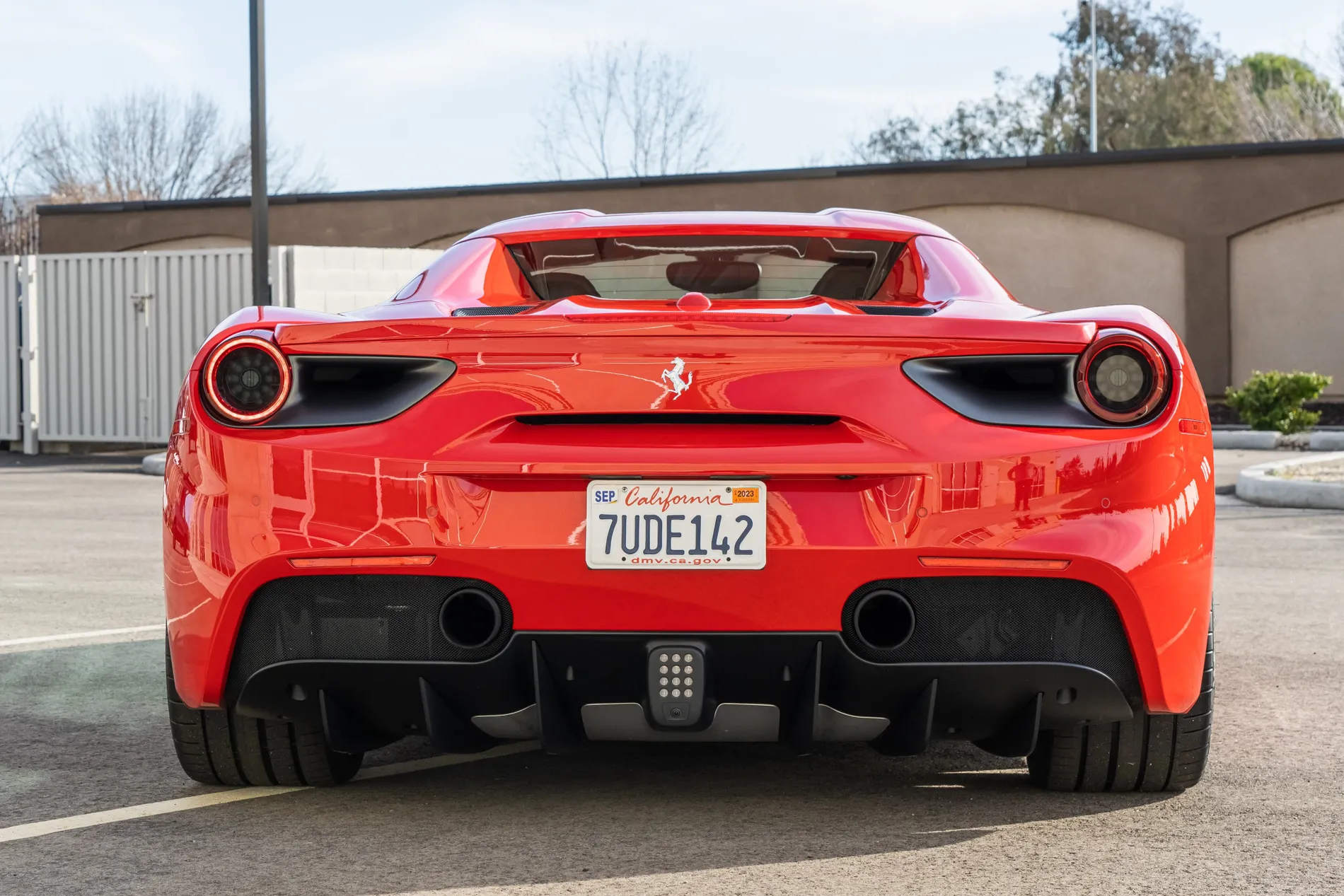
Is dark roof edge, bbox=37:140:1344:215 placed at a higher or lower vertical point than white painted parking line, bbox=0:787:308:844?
higher

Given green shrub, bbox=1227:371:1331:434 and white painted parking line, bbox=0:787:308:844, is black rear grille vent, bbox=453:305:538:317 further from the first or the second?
green shrub, bbox=1227:371:1331:434

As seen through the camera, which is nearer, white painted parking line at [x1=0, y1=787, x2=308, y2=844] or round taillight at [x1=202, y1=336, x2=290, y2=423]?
round taillight at [x1=202, y1=336, x2=290, y2=423]

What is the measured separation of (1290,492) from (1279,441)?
7665 millimetres

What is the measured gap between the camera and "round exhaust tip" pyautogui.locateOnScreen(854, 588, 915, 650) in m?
3.15

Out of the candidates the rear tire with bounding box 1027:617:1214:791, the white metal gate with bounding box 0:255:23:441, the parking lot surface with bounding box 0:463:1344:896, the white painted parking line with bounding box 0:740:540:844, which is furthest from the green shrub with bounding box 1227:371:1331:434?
the white painted parking line with bounding box 0:740:540:844

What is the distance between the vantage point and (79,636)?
623 cm

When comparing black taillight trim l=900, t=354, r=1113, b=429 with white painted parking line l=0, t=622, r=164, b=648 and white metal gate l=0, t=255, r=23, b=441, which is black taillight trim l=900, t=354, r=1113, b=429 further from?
white metal gate l=0, t=255, r=23, b=441

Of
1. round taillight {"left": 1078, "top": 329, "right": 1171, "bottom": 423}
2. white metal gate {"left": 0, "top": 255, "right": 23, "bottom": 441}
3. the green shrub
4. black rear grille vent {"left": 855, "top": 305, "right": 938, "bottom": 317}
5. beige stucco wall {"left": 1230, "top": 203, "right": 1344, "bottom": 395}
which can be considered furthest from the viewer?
beige stucco wall {"left": 1230, "top": 203, "right": 1344, "bottom": 395}

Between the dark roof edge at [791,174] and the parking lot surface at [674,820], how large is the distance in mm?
22557

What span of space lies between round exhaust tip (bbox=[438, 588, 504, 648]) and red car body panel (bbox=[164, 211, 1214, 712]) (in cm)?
8

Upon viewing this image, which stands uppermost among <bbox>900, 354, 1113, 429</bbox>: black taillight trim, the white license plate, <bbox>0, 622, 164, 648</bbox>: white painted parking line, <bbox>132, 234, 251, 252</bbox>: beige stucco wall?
<bbox>132, 234, 251, 252</bbox>: beige stucco wall

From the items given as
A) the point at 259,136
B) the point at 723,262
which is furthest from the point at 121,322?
the point at 723,262

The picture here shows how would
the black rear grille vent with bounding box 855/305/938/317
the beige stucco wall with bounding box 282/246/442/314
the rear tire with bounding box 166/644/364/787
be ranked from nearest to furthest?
the black rear grille vent with bounding box 855/305/938/317 < the rear tire with bounding box 166/644/364/787 < the beige stucco wall with bounding box 282/246/442/314

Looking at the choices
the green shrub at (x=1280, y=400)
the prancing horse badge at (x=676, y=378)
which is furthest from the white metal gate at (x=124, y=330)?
the prancing horse badge at (x=676, y=378)
